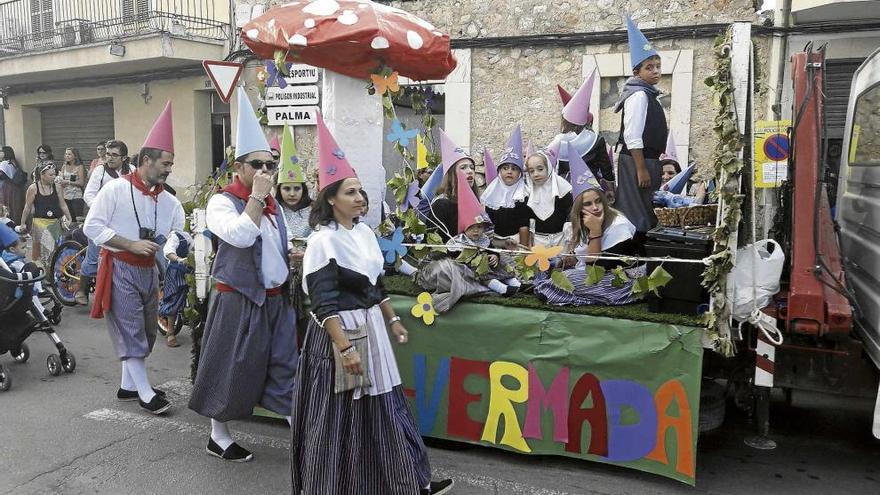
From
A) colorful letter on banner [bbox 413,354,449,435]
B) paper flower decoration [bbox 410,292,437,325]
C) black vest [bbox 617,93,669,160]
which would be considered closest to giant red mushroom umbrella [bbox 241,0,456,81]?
black vest [bbox 617,93,669,160]

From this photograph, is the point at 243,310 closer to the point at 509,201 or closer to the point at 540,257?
the point at 540,257

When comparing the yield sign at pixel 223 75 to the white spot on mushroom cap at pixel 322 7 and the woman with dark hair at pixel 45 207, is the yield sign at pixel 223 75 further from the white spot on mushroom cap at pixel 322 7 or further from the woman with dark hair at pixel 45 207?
the woman with dark hair at pixel 45 207

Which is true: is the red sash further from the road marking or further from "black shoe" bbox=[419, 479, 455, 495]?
"black shoe" bbox=[419, 479, 455, 495]

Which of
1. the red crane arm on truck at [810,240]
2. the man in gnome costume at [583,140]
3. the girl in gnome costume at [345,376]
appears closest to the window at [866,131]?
the red crane arm on truck at [810,240]

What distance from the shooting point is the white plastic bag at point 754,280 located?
3898mm

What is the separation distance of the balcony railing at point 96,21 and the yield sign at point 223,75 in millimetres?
7779

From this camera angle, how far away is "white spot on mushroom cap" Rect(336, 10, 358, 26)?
15.8 feet

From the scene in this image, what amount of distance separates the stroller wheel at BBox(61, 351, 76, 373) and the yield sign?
2.64 meters

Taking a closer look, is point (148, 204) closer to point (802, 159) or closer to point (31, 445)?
point (31, 445)

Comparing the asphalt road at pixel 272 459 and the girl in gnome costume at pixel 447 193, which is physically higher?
the girl in gnome costume at pixel 447 193

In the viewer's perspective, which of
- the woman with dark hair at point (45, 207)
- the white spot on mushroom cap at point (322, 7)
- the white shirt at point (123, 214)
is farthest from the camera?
the woman with dark hair at point (45, 207)

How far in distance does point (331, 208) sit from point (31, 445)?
278 cm

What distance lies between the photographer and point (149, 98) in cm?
1534

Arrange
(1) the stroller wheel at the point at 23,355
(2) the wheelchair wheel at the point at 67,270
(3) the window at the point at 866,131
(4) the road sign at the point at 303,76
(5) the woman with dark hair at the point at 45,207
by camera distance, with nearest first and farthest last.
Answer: (3) the window at the point at 866,131
(1) the stroller wheel at the point at 23,355
(2) the wheelchair wheel at the point at 67,270
(5) the woman with dark hair at the point at 45,207
(4) the road sign at the point at 303,76
